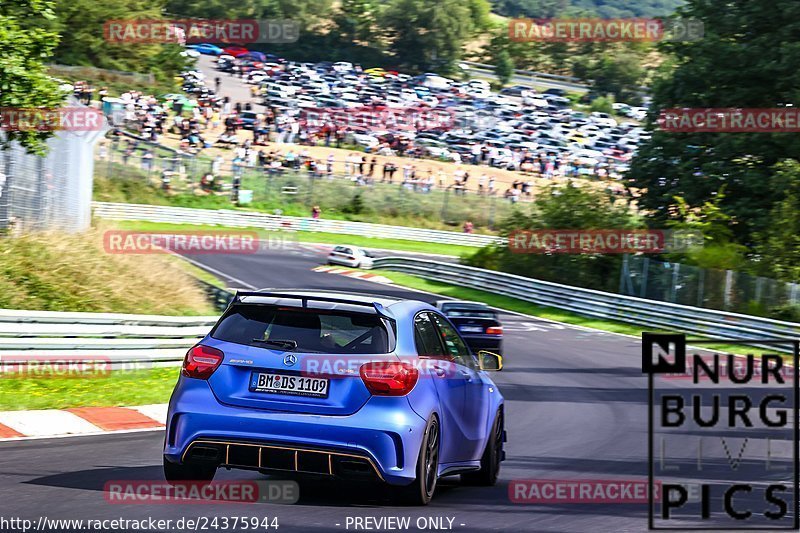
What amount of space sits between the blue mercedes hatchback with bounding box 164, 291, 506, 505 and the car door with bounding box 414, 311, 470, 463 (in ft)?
0.10

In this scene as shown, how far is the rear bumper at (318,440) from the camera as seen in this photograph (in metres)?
7.57

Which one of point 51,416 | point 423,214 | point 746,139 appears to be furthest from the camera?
point 423,214

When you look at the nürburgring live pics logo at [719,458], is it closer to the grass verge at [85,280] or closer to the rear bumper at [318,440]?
the rear bumper at [318,440]

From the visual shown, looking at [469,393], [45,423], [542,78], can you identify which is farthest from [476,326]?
[542,78]

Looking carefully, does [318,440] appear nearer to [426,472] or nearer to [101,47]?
[426,472]

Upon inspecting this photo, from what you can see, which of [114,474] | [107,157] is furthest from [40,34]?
[107,157]

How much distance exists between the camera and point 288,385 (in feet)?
25.3

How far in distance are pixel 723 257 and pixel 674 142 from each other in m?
7.28

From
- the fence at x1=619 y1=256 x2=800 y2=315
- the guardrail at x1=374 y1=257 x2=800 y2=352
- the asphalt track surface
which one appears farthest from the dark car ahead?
the fence at x1=619 y1=256 x2=800 y2=315

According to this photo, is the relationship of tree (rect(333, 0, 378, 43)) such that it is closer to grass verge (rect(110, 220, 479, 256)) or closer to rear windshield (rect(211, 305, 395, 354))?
grass verge (rect(110, 220, 479, 256))

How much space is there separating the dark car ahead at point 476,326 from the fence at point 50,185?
8144mm

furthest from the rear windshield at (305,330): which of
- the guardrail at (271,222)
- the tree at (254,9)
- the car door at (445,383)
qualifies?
the tree at (254,9)

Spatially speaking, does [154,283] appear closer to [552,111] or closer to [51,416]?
[51,416]

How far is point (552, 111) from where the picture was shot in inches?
3910
